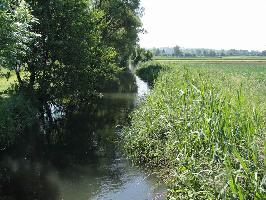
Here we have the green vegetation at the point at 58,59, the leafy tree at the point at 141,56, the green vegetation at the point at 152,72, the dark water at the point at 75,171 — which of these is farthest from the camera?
the leafy tree at the point at 141,56

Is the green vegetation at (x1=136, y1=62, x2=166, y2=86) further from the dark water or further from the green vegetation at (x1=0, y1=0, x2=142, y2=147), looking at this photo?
the dark water

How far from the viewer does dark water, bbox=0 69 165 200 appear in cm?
1157

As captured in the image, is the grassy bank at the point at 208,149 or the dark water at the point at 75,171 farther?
the dark water at the point at 75,171

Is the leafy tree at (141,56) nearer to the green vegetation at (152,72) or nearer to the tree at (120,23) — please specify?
the green vegetation at (152,72)

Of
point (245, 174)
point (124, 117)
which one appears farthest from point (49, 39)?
point (245, 174)

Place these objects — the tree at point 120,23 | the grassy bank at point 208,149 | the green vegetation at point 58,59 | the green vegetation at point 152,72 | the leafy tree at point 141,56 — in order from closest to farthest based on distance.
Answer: the grassy bank at point 208,149 < the green vegetation at point 58,59 < the tree at point 120,23 < the green vegetation at point 152,72 < the leafy tree at point 141,56

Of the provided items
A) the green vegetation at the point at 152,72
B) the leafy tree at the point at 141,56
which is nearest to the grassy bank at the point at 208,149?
the green vegetation at the point at 152,72

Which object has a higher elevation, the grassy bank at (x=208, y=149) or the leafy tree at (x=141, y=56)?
the leafy tree at (x=141, y=56)

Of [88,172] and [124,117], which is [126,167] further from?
[124,117]

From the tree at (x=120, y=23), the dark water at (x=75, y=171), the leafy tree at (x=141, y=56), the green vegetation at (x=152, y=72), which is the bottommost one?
the dark water at (x=75, y=171)

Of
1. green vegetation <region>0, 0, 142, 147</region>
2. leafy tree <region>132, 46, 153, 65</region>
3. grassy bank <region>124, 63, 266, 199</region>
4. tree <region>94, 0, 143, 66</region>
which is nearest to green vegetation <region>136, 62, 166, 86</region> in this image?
tree <region>94, 0, 143, 66</region>

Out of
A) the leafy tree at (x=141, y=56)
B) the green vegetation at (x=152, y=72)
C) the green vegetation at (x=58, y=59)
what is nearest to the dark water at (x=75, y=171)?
the green vegetation at (x=58, y=59)

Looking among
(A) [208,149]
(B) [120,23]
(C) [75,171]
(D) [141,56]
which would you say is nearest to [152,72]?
(B) [120,23]

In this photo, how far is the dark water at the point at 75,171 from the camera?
11.6 m
